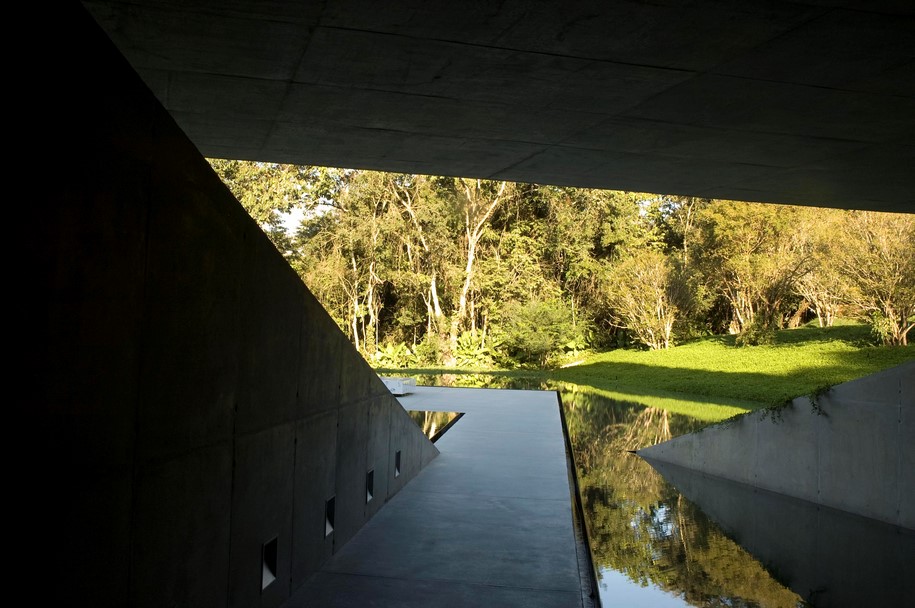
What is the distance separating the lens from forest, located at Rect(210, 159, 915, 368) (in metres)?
28.8

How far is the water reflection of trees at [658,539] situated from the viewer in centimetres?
594

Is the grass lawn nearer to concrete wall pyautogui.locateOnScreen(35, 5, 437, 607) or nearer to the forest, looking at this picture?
the forest

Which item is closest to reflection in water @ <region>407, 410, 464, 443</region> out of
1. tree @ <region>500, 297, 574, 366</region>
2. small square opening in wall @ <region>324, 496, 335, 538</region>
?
small square opening in wall @ <region>324, 496, 335, 538</region>

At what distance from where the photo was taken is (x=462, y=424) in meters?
12.5

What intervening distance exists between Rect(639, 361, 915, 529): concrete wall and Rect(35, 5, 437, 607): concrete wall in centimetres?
602

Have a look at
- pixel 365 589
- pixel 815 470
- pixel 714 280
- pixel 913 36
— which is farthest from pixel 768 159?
pixel 714 280

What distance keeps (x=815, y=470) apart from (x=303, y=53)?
23.3 ft

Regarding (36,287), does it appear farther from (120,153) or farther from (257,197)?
(257,197)

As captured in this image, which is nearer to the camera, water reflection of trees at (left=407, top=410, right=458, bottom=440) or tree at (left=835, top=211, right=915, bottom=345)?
water reflection of trees at (left=407, top=410, right=458, bottom=440)

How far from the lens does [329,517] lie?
16.6 ft

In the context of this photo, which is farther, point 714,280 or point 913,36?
point 714,280

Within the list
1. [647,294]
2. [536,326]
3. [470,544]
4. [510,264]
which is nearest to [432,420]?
[470,544]

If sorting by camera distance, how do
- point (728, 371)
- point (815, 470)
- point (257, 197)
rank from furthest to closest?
point (257, 197), point (728, 371), point (815, 470)

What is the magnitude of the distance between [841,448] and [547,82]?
224 inches
